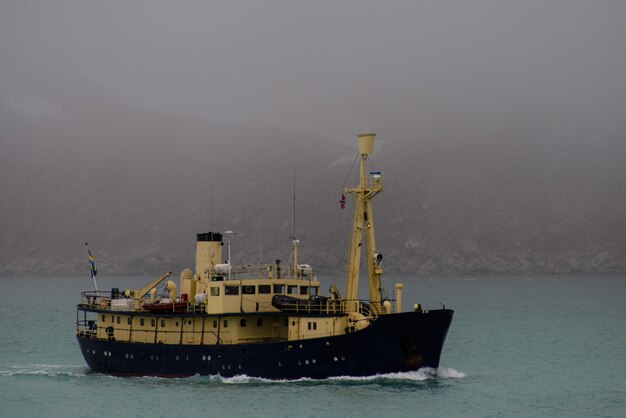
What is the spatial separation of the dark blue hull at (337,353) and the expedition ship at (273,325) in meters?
0.05

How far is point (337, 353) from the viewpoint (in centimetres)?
5091

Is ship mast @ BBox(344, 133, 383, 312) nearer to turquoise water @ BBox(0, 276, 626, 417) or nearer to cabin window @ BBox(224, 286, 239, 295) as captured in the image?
turquoise water @ BBox(0, 276, 626, 417)

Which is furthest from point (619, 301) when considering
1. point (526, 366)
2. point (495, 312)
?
point (526, 366)

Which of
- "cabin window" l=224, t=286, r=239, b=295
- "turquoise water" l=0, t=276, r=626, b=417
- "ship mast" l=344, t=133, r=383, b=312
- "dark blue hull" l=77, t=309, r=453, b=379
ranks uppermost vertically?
"ship mast" l=344, t=133, r=383, b=312

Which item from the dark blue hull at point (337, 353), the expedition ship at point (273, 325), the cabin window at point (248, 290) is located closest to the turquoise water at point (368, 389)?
the dark blue hull at point (337, 353)

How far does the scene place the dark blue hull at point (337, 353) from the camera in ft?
167

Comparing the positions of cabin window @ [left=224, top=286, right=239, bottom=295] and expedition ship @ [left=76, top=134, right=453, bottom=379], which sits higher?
cabin window @ [left=224, top=286, right=239, bottom=295]

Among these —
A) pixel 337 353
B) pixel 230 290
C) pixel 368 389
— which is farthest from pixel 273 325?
pixel 368 389

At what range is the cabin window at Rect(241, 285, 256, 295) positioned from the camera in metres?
54.3

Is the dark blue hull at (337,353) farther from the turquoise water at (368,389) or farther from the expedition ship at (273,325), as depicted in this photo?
the turquoise water at (368,389)

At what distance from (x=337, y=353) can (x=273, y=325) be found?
4.85 m

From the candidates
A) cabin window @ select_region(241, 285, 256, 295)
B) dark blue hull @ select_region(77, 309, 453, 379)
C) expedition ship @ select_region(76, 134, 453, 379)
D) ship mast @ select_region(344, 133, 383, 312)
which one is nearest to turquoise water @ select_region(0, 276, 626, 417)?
dark blue hull @ select_region(77, 309, 453, 379)

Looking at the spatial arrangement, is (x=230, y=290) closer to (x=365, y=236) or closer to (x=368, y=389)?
(x=365, y=236)

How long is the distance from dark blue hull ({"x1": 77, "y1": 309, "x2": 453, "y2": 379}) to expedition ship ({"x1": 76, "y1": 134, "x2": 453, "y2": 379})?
0.05m
